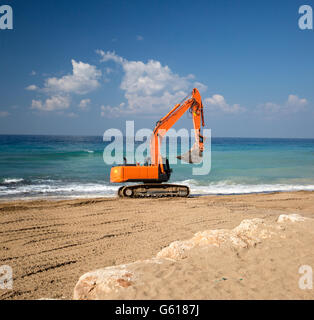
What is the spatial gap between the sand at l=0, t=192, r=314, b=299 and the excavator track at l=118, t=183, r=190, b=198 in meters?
0.61

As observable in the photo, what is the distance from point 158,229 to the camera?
8.41 meters

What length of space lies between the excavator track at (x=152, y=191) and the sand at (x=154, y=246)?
0.61m

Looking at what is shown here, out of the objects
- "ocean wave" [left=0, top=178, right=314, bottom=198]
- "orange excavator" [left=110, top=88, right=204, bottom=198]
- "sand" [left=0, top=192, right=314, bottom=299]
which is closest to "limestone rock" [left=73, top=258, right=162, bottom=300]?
"sand" [left=0, top=192, right=314, bottom=299]

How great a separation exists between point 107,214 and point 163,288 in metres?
7.00

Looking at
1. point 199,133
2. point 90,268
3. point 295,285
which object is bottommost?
point 90,268

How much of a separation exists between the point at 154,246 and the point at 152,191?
6.55 m

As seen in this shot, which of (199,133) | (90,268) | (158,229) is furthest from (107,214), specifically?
(199,133)

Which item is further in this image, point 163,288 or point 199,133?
point 199,133

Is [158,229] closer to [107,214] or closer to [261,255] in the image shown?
[107,214]

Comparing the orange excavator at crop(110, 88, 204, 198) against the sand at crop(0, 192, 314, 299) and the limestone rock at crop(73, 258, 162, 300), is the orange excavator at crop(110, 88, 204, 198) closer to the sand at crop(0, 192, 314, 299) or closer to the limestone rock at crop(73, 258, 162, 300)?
the sand at crop(0, 192, 314, 299)

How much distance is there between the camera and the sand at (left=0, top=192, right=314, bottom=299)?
3719 mm

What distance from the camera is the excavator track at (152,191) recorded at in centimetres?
1334
